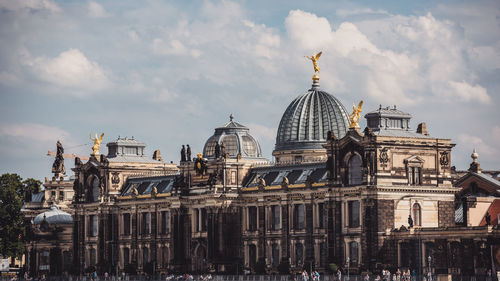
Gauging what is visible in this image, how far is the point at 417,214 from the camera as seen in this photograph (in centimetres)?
15400

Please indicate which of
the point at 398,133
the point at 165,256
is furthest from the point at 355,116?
the point at 165,256

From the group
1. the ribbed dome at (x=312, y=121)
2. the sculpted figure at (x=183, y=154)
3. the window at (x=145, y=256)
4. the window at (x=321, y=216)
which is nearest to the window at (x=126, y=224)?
the window at (x=145, y=256)

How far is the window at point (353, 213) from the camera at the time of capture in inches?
6078

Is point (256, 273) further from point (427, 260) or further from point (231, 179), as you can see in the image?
point (427, 260)

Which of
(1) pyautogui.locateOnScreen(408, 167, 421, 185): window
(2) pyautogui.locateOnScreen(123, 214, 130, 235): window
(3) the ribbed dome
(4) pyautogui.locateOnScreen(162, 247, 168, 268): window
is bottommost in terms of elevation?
(4) pyautogui.locateOnScreen(162, 247, 168, 268): window

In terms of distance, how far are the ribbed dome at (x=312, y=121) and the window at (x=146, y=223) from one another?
23866 mm

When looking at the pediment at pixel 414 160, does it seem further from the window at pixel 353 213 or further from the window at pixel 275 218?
the window at pixel 275 218

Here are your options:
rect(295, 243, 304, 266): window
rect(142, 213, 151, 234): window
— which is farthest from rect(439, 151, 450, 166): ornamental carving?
rect(142, 213, 151, 234): window

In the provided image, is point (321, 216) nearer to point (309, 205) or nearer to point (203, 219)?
point (309, 205)

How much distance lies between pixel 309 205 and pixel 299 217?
3714 mm

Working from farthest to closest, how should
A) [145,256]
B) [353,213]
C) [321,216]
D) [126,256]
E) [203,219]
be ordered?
1. [126,256]
2. [145,256]
3. [203,219]
4. [321,216]
5. [353,213]

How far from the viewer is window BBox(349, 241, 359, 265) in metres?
154

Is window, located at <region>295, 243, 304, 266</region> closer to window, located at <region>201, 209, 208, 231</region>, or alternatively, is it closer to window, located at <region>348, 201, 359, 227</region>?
window, located at <region>348, 201, 359, 227</region>

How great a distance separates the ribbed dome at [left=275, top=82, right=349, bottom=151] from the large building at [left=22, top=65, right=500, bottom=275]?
0.20 m
